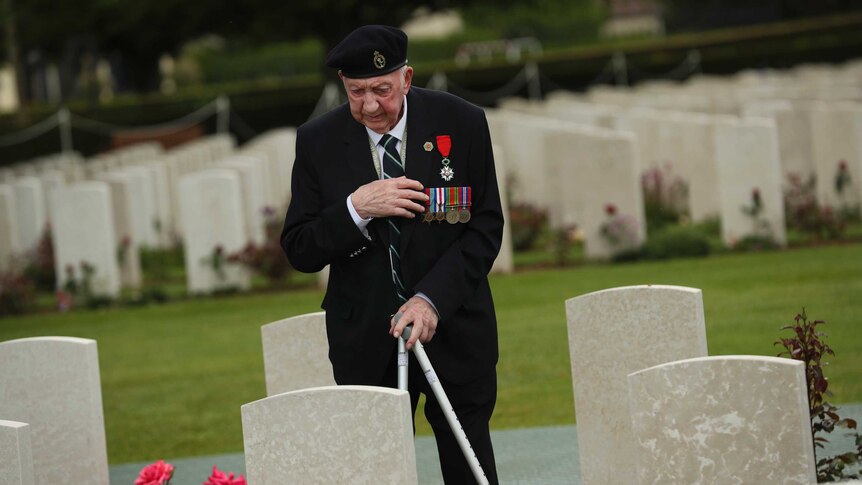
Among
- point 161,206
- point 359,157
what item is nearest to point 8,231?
point 161,206

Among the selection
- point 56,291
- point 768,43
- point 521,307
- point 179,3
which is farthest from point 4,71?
point 521,307

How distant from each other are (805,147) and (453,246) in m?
10.3

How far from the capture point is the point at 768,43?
35.9 metres

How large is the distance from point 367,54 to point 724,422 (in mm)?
1541

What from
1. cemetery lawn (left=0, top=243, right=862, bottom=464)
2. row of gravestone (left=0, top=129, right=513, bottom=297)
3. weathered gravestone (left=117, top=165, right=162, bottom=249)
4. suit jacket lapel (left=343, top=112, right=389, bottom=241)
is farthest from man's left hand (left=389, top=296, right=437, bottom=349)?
weathered gravestone (left=117, top=165, right=162, bottom=249)

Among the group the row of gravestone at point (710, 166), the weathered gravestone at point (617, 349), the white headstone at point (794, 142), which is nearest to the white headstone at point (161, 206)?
the row of gravestone at point (710, 166)

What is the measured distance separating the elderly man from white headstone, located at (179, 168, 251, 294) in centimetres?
859

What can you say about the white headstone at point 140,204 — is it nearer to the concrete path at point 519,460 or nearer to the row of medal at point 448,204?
the concrete path at point 519,460

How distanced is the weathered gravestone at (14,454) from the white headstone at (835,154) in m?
10.1

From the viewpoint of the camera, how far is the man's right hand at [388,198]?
4355mm

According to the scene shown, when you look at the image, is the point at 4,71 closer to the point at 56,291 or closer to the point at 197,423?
the point at 56,291

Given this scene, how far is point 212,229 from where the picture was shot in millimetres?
13227

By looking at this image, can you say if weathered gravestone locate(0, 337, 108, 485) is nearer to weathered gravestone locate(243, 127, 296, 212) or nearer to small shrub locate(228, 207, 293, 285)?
small shrub locate(228, 207, 293, 285)

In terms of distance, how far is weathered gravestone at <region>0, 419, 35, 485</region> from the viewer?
182 inches
